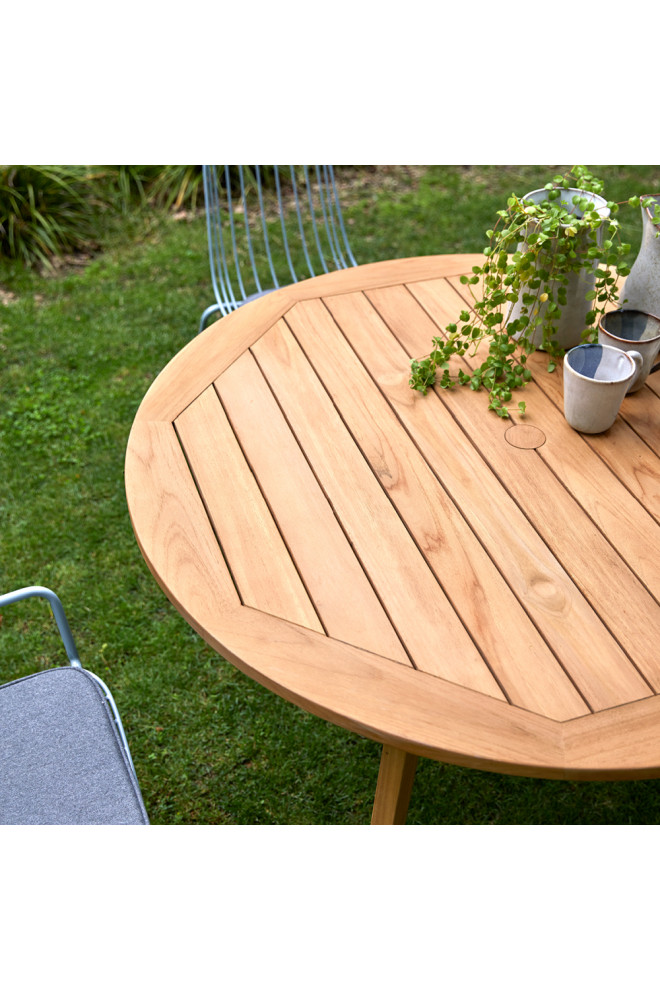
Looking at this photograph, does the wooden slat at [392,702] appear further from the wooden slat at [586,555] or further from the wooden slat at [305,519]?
the wooden slat at [586,555]

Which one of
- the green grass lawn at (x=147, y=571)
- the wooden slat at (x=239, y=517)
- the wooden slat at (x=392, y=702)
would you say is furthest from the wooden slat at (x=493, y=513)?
the green grass lawn at (x=147, y=571)

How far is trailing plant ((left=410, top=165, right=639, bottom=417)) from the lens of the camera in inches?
70.0

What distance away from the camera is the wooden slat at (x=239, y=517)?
4.89 feet

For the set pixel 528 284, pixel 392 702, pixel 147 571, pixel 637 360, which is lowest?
pixel 147 571

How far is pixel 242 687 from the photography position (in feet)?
8.24

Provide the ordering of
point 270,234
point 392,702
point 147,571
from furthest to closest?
point 270,234
point 147,571
point 392,702

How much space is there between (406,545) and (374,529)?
0.24ft

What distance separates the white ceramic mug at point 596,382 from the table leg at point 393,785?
2.54ft

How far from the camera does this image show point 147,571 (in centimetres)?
279

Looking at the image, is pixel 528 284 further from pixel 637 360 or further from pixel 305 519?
pixel 305 519

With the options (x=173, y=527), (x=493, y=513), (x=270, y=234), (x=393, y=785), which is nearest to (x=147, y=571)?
(x=173, y=527)

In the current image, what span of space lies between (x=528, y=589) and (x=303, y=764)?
3.64 ft

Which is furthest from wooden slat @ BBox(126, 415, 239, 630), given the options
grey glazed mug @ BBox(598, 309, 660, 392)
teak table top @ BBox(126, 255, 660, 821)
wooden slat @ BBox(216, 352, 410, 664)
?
grey glazed mug @ BBox(598, 309, 660, 392)

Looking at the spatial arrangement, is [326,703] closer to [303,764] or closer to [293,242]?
[303,764]
